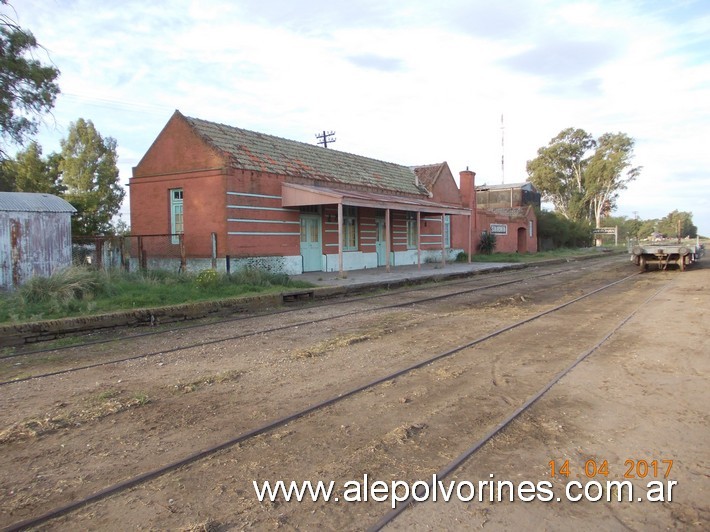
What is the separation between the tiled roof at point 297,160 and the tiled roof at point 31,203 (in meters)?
5.16

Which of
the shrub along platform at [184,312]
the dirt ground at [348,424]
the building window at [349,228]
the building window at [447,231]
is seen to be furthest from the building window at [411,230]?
the dirt ground at [348,424]

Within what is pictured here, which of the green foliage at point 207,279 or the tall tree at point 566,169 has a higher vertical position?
the tall tree at point 566,169

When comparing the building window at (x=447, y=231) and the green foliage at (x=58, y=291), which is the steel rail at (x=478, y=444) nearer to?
the green foliage at (x=58, y=291)

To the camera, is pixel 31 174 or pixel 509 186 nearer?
pixel 31 174

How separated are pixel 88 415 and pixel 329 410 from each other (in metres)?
2.38

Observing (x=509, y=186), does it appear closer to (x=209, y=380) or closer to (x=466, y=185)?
(x=466, y=185)

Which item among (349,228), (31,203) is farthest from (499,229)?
(31,203)

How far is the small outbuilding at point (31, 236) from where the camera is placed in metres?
14.3

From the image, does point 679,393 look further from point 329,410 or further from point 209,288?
point 209,288

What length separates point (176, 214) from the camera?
19406mm

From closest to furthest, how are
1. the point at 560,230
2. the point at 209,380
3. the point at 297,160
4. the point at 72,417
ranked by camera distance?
the point at 72,417 → the point at 209,380 → the point at 297,160 → the point at 560,230

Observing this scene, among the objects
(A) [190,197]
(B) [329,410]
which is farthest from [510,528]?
(A) [190,197]

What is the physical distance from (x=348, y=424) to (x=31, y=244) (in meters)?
14.1

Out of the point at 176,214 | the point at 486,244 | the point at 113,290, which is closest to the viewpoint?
the point at 113,290
